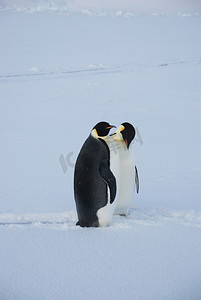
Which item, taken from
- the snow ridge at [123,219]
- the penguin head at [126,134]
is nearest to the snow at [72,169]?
the snow ridge at [123,219]

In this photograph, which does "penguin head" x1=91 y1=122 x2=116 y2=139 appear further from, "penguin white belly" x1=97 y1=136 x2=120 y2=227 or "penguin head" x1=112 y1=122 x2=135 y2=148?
"penguin head" x1=112 y1=122 x2=135 y2=148

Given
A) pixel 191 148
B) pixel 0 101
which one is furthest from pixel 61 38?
pixel 191 148

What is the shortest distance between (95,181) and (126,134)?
300mm

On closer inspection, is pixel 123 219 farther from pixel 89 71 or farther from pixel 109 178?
pixel 89 71

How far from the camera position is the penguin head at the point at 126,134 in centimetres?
217

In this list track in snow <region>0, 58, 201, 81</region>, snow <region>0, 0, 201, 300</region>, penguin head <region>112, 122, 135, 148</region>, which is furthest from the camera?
track in snow <region>0, 58, 201, 81</region>

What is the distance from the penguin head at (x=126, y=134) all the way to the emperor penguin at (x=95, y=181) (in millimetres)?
122

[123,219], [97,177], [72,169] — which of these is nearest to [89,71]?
[72,169]

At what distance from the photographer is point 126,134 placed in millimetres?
2186

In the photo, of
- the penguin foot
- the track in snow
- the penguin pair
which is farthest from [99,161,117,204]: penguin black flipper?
the track in snow

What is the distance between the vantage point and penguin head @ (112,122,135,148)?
2174mm

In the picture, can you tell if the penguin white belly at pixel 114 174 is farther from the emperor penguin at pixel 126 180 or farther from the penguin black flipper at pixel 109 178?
the emperor penguin at pixel 126 180

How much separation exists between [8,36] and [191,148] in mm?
10228

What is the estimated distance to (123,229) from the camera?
1970 mm
